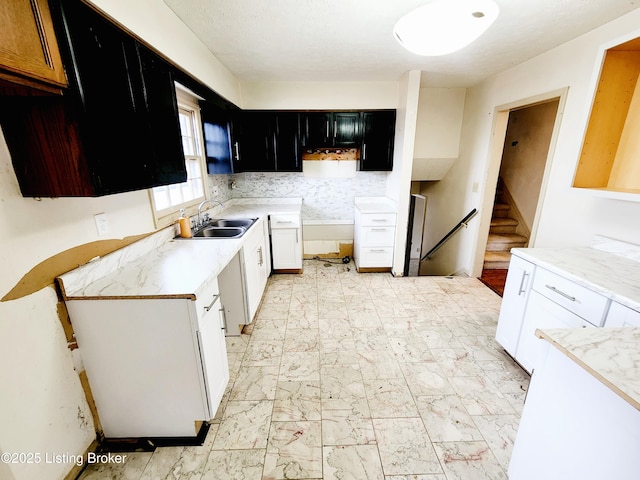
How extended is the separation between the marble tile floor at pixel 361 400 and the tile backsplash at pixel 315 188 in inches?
68.0

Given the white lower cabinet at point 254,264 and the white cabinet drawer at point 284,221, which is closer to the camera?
the white lower cabinet at point 254,264

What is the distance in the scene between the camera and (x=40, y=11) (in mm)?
903

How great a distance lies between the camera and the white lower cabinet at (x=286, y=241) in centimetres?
338

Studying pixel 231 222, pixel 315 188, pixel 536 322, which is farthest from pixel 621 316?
pixel 315 188

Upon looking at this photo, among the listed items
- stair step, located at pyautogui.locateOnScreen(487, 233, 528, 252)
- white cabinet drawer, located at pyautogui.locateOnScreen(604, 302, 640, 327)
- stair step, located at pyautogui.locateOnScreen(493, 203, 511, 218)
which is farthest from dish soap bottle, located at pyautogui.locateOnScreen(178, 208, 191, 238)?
stair step, located at pyautogui.locateOnScreen(493, 203, 511, 218)

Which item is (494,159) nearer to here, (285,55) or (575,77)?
(575,77)

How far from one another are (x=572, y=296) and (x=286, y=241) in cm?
276

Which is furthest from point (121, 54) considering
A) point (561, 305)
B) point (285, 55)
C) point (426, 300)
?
point (426, 300)

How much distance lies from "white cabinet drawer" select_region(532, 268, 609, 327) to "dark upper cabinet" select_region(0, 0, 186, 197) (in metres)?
2.50

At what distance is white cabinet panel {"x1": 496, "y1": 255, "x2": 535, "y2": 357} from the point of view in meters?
1.86

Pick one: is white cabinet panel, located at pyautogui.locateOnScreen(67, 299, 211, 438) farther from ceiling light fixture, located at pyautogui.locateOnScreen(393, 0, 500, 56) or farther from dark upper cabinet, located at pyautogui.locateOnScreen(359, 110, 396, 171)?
dark upper cabinet, located at pyautogui.locateOnScreen(359, 110, 396, 171)

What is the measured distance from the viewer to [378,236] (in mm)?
3520

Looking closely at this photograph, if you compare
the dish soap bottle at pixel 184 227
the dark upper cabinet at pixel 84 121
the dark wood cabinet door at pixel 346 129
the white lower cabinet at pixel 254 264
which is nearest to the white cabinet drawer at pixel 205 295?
the dark upper cabinet at pixel 84 121

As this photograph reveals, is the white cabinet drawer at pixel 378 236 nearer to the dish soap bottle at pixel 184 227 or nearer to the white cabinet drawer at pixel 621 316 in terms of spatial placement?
the dish soap bottle at pixel 184 227
